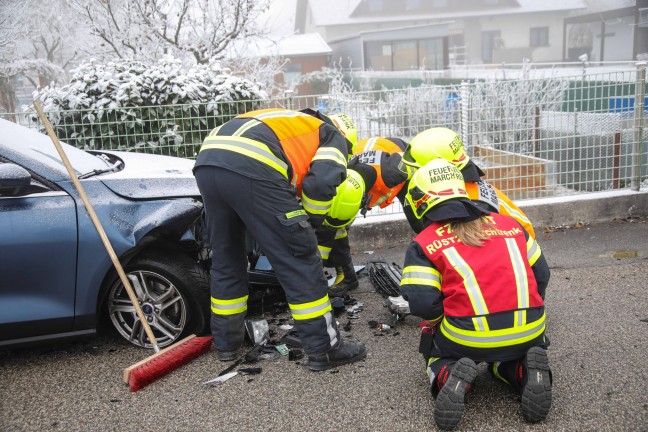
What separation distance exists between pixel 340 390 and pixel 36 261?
197 centimetres

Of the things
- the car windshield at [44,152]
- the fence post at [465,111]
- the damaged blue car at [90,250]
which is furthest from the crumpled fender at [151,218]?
the fence post at [465,111]

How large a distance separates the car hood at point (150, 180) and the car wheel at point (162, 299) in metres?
0.41

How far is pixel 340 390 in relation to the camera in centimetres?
363

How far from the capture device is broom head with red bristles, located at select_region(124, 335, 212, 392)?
3725 millimetres

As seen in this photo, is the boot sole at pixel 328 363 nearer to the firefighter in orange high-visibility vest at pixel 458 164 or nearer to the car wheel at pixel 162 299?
the car wheel at pixel 162 299

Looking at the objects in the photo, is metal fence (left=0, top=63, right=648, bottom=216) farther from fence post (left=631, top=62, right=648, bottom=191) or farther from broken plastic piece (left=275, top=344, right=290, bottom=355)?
broken plastic piece (left=275, top=344, right=290, bottom=355)

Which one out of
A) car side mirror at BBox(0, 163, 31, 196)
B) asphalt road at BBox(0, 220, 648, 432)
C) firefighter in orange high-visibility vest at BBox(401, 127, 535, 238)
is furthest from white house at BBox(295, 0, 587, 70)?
car side mirror at BBox(0, 163, 31, 196)

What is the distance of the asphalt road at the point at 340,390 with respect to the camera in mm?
3293

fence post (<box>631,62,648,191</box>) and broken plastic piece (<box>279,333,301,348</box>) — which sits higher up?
fence post (<box>631,62,648,191</box>)

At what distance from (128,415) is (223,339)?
0.78 meters

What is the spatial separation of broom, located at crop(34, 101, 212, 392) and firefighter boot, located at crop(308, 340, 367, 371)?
773mm

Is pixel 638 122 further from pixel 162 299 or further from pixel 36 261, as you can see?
pixel 36 261

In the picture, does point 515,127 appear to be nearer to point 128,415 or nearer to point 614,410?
point 614,410

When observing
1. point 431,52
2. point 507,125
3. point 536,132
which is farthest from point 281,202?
point 431,52
